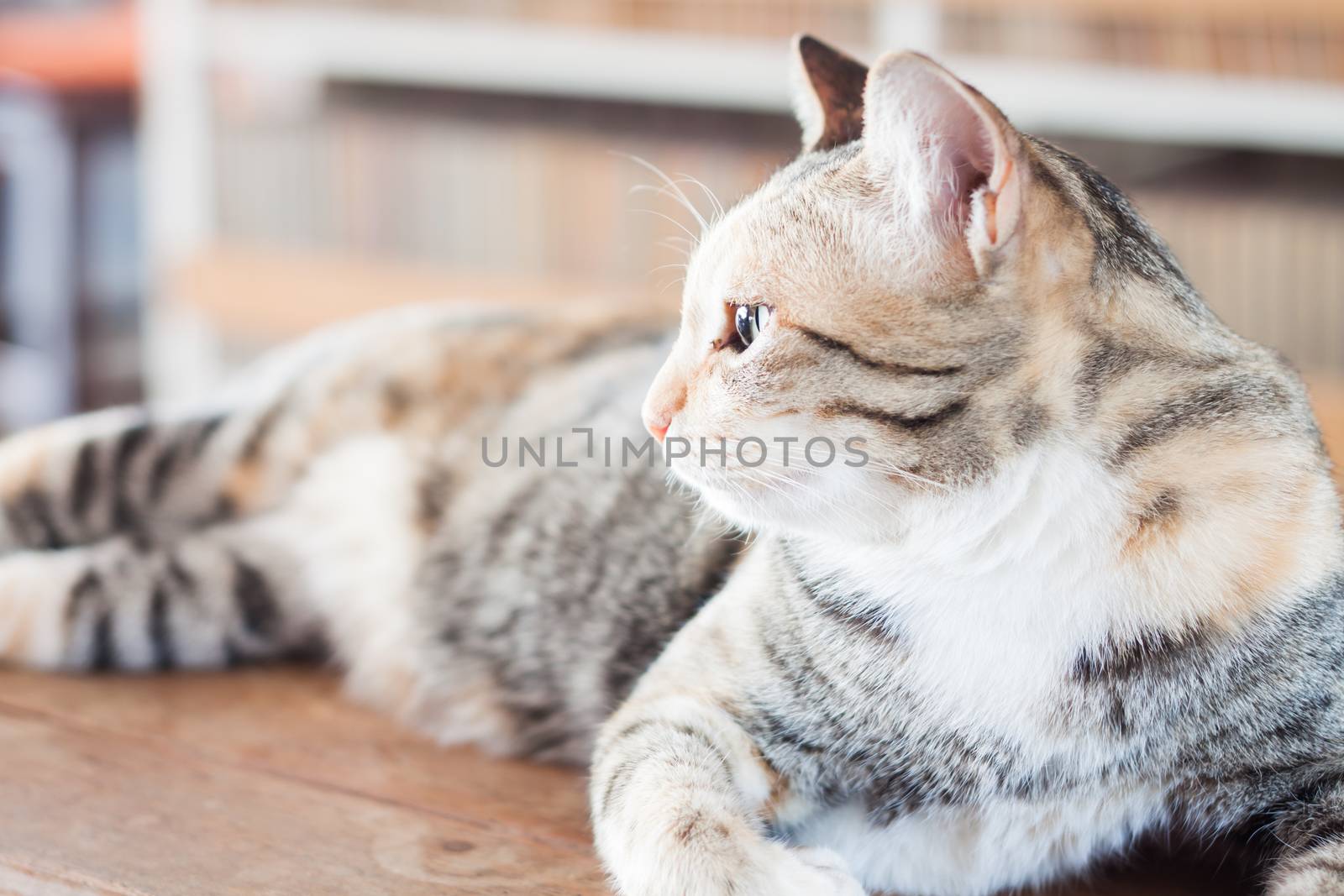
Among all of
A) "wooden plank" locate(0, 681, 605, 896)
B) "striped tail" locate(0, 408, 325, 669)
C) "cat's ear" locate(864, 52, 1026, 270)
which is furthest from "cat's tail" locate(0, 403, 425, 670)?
"cat's ear" locate(864, 52, 1026, 270)

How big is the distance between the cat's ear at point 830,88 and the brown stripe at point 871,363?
9.7 inches

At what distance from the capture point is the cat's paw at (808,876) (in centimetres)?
78

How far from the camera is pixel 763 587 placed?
3.15 feet

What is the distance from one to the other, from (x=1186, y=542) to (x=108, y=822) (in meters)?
0.80

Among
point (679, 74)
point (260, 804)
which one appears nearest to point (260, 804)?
point (260, 804)

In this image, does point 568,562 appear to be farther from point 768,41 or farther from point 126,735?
point 768,41

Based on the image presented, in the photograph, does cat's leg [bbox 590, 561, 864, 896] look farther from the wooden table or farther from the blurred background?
the blurred background

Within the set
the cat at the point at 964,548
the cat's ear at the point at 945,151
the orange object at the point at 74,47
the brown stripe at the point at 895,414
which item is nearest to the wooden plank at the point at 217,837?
the cat at the point at 964,548

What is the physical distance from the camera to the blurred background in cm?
182

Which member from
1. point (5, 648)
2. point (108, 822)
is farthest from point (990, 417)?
point (5, 648)

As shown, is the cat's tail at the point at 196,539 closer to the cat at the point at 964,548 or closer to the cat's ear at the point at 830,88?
the cat at the point at 964,548

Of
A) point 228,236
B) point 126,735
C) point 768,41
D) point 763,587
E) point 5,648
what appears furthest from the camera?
point 228,236

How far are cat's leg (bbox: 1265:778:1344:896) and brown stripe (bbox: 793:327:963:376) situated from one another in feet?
1.23

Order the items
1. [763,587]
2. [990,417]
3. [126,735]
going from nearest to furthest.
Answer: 1. [990,417]
2. [763,587]
3. [126,735]
